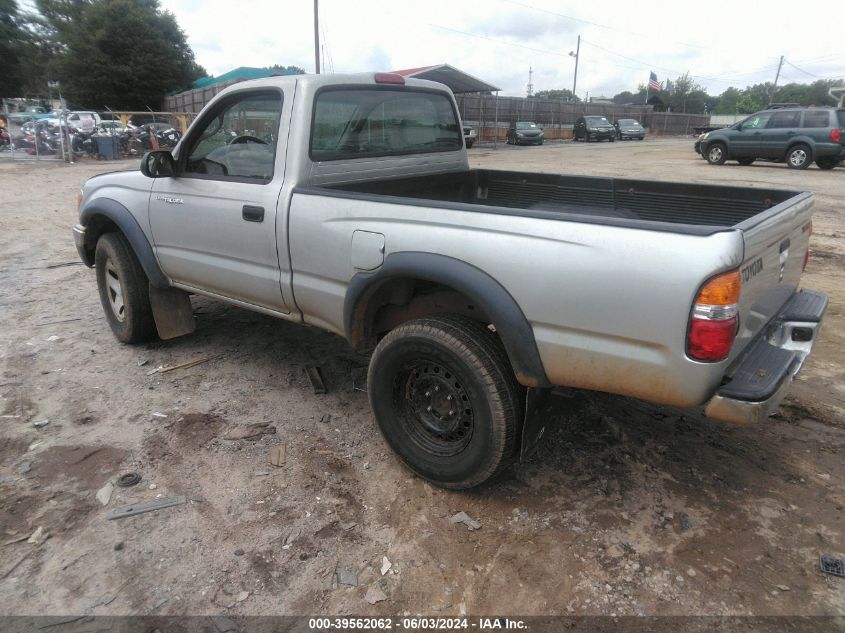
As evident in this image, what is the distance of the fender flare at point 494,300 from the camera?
2.39 m

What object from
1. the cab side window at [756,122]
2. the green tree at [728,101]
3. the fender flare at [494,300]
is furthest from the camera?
the green tree at [728,101]

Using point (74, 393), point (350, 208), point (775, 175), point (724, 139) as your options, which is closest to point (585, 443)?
point (350, 208)

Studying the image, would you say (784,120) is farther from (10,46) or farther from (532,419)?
(10,46)

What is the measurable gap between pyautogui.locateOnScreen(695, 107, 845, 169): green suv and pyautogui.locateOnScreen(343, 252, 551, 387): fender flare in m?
17.5

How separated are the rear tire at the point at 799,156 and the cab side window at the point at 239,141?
682 inches

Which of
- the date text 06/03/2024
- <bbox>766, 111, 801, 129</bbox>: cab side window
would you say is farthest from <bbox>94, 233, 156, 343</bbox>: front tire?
<bbox>766, 111, 801, 129</bbox>: cab side window

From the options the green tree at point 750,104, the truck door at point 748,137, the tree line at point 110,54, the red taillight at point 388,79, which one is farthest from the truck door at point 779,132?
the green tree at point 750,104

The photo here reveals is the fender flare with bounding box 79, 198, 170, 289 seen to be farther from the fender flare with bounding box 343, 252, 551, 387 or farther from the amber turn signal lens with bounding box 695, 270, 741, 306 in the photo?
the amber turn signal lens with bounding box 695, 270, 741, 306

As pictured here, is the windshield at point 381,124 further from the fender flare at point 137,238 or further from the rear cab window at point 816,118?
the rear cab window at point 816,118

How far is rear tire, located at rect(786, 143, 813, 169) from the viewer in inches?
637

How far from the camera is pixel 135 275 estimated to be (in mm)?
4312

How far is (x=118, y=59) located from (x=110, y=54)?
64 centimetres

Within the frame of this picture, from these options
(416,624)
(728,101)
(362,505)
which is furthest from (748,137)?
(728,101)

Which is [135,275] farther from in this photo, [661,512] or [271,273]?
[661,512]
